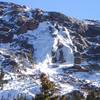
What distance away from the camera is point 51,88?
70.8m

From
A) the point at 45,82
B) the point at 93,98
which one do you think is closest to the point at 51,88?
the point at 45,82

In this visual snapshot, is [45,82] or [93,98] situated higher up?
[45,82]

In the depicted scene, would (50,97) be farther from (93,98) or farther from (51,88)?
(93,98)

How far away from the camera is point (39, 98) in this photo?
7231 cm

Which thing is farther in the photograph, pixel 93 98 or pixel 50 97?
pixel 93 98

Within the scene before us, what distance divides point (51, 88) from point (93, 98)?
114 feet

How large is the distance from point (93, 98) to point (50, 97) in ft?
107

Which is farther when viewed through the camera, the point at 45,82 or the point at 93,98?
the point at 93,98

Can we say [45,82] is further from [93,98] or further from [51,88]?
[93,98]

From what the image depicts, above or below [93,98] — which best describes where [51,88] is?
above

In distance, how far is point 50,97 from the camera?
7300 centimetres

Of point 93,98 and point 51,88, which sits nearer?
point 51,88

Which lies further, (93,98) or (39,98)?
(93,98)

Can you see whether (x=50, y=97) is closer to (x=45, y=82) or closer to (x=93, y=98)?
(x=45, y=82)
